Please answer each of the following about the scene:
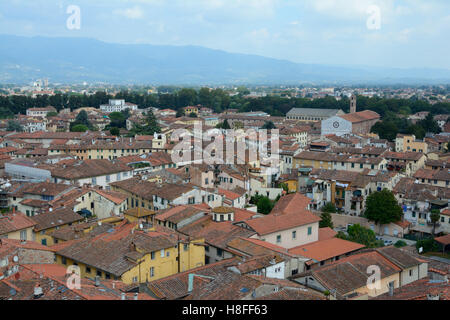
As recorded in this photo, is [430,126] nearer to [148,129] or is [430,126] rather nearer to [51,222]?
[148,129]

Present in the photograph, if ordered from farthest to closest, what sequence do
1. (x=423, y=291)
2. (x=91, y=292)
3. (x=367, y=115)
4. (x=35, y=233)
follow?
(x=367, y=115) < (x=35, y=233) < (x=423, y=291) < (x=91, y=292)

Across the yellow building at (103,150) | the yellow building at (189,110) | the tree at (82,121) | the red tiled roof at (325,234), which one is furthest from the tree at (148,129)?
the red tiled roof at (325,234)

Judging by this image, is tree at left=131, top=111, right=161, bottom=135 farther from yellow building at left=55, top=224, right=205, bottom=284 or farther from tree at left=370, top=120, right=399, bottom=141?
yellow building at left=55, top=224, right=205, bottom=284

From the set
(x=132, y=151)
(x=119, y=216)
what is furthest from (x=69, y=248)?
(x=132, y=151)

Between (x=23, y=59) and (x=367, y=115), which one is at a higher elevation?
(x=23, y=59)

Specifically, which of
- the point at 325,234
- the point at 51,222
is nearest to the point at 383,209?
the point at 325,234

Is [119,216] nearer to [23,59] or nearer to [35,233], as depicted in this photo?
[35,233]
